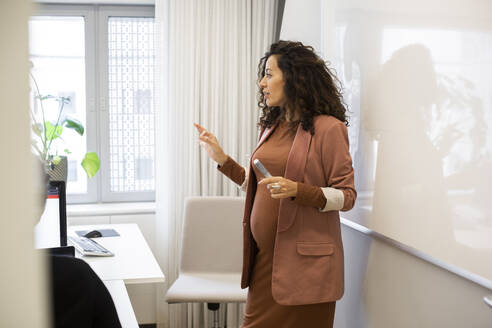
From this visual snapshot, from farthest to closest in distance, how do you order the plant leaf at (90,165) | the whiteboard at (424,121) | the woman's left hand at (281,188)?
1. the plant leaf at (90,165)
2. the woman's left hand at (281,188)
3. the whiteboard at (424,121)

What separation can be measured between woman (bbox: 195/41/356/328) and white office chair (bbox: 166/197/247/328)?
3.01ft

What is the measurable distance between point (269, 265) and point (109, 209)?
1.70 m

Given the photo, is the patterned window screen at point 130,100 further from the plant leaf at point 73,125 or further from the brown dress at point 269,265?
the brown dress at point 269,265

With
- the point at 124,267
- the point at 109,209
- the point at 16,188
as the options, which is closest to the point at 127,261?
the point at 124,267

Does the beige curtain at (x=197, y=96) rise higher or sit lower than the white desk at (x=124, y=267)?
higher

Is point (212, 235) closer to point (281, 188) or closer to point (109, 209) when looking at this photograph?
point (109, 209)

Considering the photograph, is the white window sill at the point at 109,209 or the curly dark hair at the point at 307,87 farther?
the white window sill at the point at 109,209

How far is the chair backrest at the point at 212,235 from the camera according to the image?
2928mm

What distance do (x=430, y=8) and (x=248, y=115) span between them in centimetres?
189

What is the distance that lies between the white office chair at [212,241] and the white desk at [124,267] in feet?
1.07

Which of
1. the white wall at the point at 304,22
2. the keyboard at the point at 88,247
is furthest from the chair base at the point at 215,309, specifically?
the white wall at the point at 304,22

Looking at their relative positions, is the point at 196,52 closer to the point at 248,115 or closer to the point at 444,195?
the point at 248,115

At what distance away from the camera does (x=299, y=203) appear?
1.73 m

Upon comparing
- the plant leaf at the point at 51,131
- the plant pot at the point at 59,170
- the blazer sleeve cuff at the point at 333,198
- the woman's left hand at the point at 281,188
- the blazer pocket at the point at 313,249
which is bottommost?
the blazer pocket at the point at 313,249
